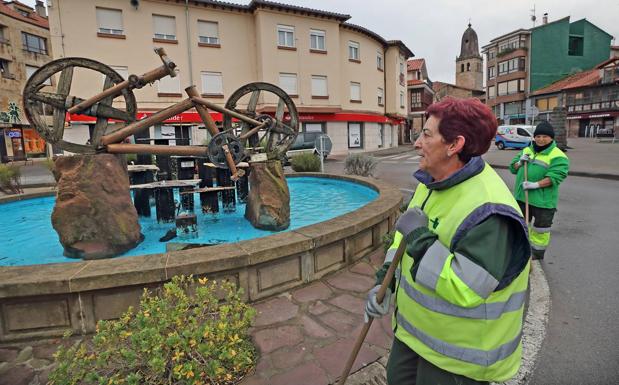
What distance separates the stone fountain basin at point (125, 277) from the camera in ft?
9.29

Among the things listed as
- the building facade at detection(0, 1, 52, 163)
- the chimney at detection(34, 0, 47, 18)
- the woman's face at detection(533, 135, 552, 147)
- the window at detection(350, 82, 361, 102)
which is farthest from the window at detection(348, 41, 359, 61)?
the chimney at detection(34, 0, 47, 18)

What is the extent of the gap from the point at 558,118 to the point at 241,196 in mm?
19398

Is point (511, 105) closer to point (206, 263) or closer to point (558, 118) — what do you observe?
point (558, 118)

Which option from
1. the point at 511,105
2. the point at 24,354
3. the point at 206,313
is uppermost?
the point at 511,105

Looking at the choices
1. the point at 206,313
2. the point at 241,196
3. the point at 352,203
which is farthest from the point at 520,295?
the point at 241,196

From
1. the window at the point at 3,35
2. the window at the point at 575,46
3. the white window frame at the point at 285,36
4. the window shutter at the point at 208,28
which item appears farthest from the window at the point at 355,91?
the window at the point at 575,46

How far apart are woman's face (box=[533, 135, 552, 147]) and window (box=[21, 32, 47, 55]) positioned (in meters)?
41.5

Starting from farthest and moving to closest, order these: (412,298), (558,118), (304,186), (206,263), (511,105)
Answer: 1. (511,105)
2. (558,118)
3. (304,186)
4. (206,263)
5. (412,298)

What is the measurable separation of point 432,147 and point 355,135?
2795 cm

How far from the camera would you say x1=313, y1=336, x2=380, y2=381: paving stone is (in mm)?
2486

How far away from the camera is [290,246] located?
3.54 metres

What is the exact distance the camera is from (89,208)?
4.63 metres

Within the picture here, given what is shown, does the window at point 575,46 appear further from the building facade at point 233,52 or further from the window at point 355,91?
the window at point 355,91

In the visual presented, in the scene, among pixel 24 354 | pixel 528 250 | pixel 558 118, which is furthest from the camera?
pixel 558 118
